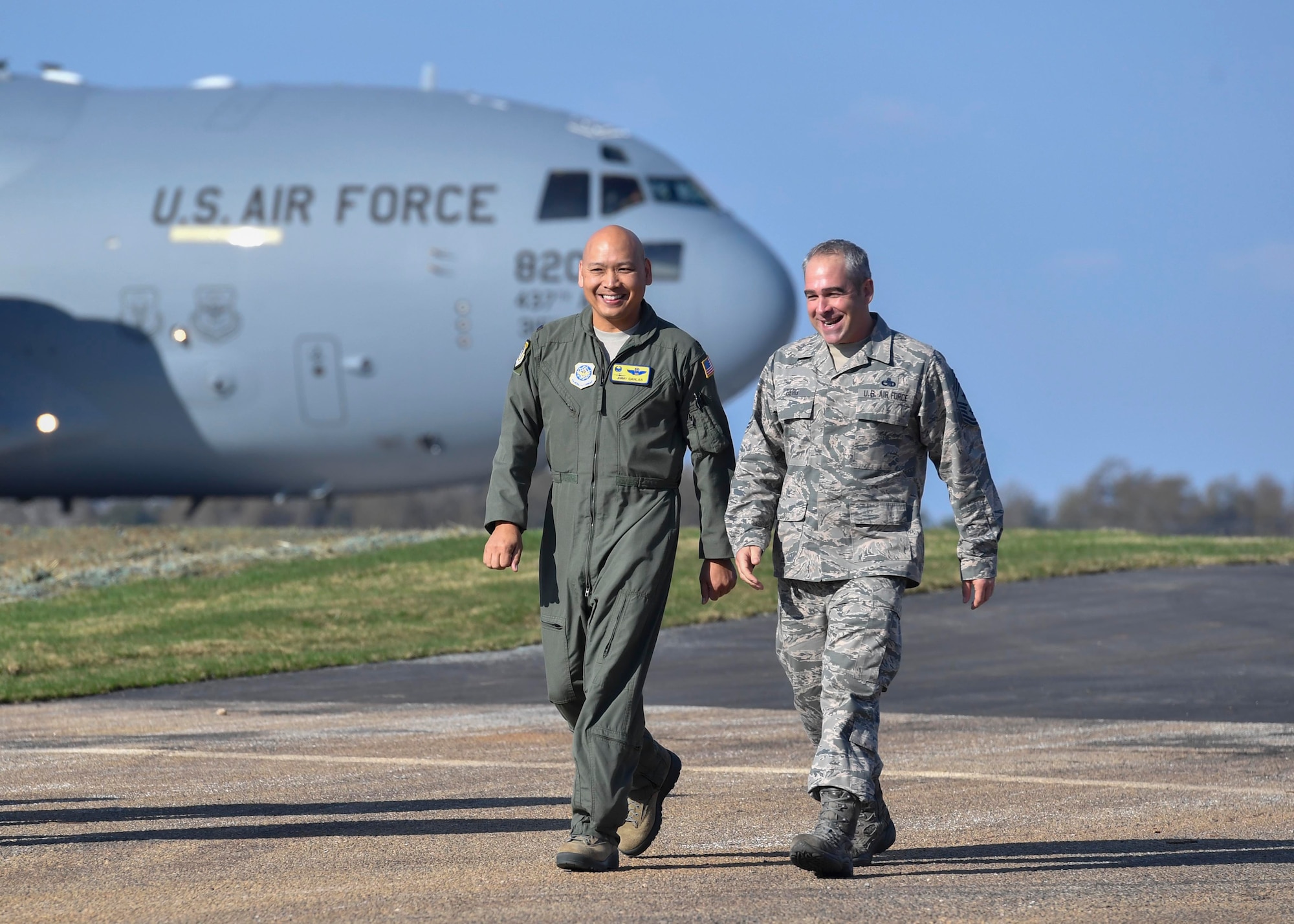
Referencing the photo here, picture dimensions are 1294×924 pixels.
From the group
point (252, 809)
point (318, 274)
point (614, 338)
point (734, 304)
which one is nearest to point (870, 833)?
point (614, 338)

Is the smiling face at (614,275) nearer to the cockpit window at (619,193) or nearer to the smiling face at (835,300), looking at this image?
the smiling face at (835,300)

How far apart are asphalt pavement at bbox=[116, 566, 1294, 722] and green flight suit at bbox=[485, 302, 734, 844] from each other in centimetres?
562

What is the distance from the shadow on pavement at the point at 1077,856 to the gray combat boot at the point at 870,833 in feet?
0.16

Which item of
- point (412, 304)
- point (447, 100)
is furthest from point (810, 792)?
point (447, 100)

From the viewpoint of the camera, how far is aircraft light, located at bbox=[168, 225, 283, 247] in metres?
21.0

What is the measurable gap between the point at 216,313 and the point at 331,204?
204cm

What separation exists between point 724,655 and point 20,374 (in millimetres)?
11165

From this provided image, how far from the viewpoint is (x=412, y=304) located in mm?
20750

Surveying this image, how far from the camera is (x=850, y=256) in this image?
5.90 m

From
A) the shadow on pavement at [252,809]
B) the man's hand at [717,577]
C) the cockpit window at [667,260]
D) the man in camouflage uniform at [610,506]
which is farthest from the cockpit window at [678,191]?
the man's hand at [717,577]

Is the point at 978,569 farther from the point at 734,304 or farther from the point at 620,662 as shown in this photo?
the point at 734,304

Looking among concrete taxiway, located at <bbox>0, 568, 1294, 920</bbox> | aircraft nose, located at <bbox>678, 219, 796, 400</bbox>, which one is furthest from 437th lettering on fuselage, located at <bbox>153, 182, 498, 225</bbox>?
concrete taxiway, located at <bbox>0, 568, 1294, 920</bbox>

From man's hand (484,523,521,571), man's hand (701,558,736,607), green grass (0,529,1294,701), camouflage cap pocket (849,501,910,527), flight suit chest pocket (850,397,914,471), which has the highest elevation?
flight suit chest pocket (850,397,914,471)

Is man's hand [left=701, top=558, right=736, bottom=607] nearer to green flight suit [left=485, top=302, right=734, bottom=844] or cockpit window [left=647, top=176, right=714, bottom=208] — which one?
green flight suit [left=485, top=302, right=734, bottom=844]
